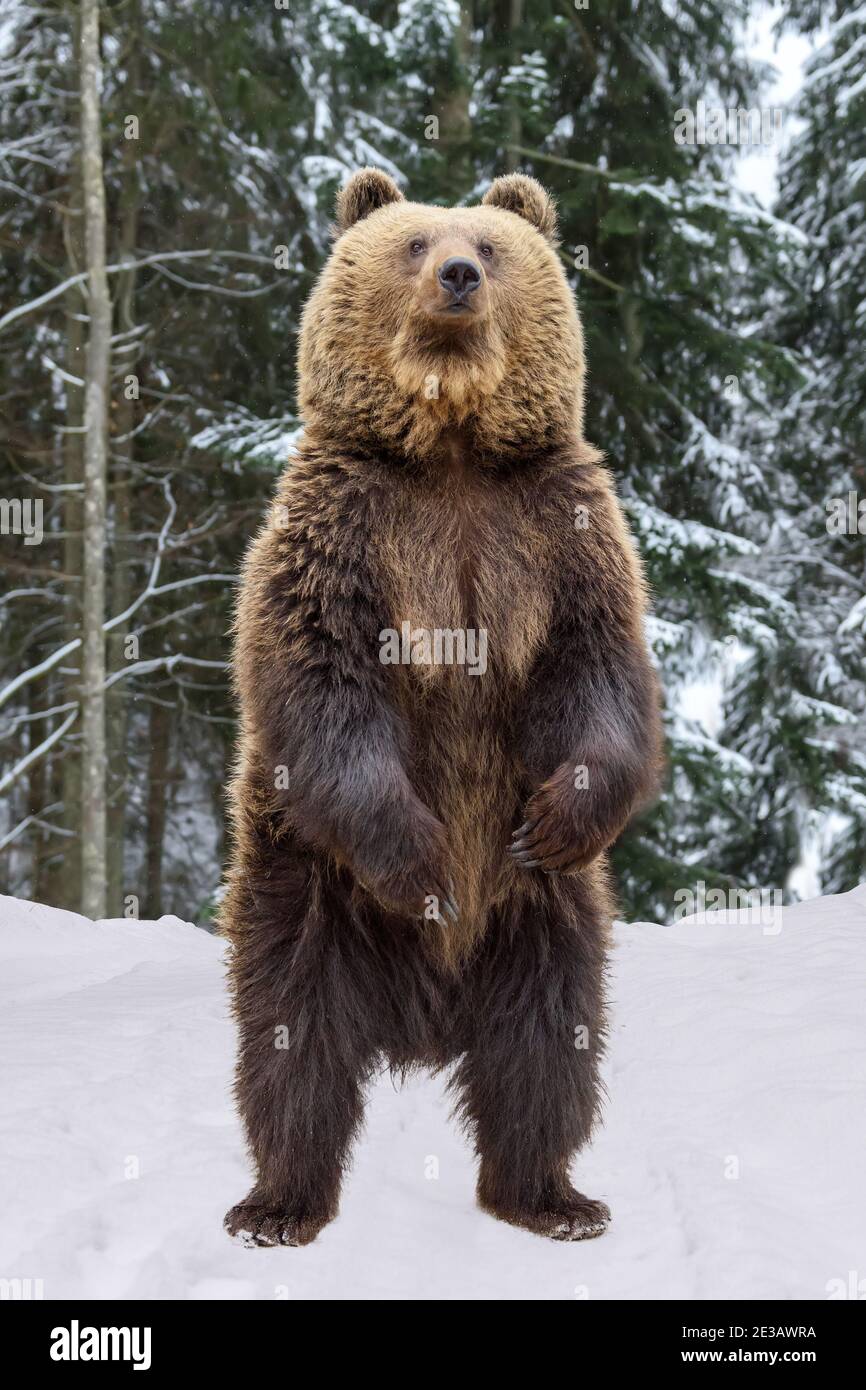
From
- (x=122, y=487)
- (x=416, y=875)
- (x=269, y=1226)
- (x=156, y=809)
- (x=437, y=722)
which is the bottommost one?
(x=269, y=1226)

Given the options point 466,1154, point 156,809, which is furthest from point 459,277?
point 156,809

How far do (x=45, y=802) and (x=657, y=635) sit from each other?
7.83 metres

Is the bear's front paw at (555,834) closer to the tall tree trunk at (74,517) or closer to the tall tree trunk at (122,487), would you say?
the tall tree trunk at (122,487)

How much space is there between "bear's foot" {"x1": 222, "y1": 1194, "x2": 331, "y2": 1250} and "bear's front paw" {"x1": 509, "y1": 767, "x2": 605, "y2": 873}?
3.90 ft

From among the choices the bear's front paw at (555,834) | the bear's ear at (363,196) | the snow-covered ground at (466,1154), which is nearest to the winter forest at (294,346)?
the snow-covered ground at (466,1154)

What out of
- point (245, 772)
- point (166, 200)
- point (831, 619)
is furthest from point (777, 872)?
point (245, 772)

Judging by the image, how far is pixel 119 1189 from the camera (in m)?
4.22

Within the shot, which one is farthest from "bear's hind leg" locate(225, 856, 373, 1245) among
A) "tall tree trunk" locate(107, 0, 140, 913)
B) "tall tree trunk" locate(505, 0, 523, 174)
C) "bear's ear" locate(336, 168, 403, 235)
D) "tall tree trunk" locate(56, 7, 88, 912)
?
"tall tree trunk" locate(56, 7, 88, 912)

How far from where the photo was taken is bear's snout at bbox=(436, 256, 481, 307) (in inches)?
143

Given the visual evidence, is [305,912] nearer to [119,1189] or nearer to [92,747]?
[119,1189]

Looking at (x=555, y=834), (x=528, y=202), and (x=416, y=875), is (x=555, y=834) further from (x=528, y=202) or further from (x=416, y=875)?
(x=528, y=202)

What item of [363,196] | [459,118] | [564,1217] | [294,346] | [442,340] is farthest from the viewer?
[294,346]

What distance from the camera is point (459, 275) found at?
3.63 m

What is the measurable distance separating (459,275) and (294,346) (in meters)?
9.28
